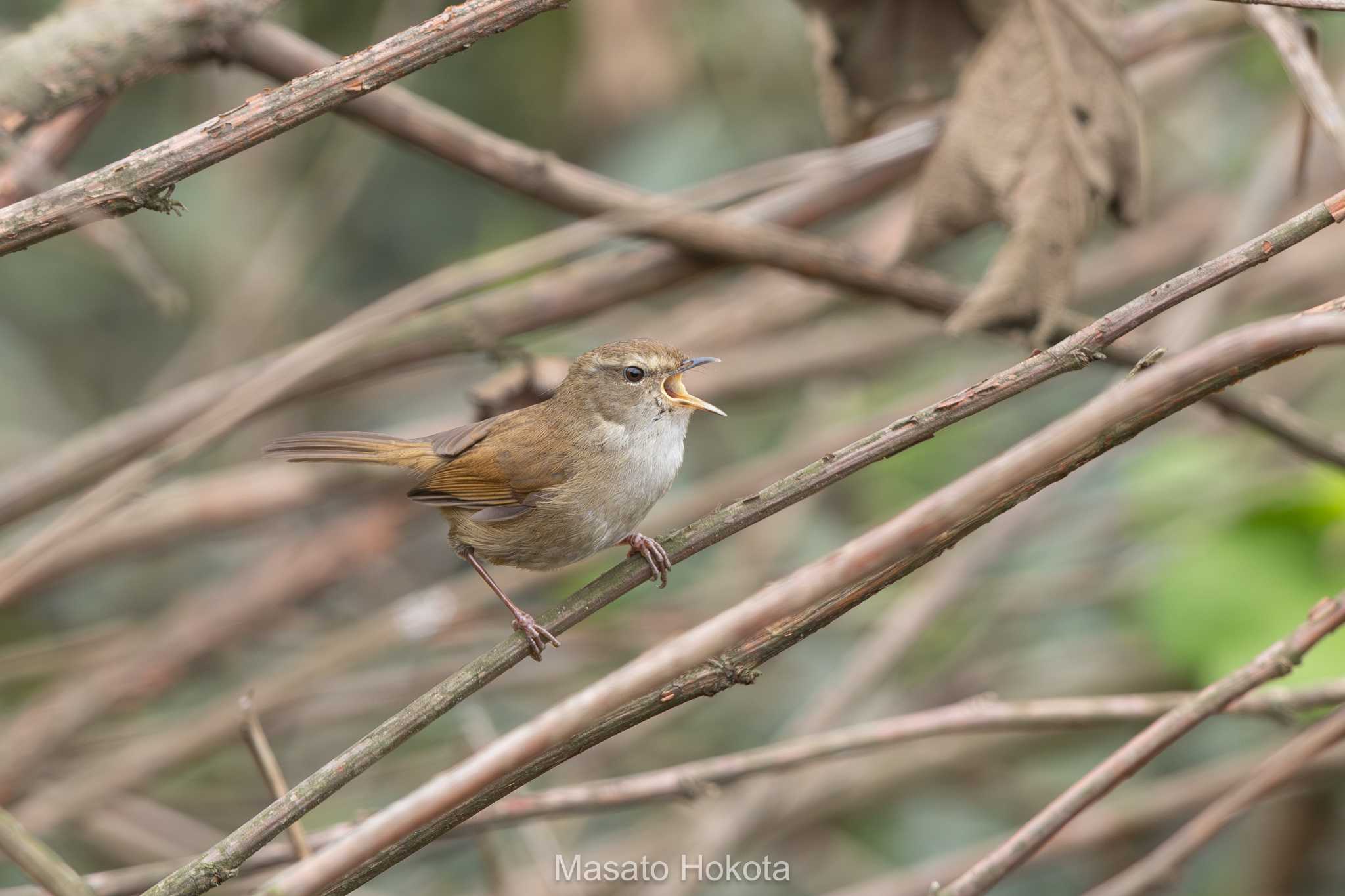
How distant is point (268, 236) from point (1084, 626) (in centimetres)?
424

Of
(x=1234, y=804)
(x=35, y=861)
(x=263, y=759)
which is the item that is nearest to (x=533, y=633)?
(x=263, y=759)

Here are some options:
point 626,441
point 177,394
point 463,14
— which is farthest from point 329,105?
point 177,394

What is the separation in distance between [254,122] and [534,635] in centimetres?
105

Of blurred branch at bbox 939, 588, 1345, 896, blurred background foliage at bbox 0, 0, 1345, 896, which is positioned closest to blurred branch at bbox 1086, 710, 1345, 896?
blurred branch at bbox 939, 588, 1345, 896

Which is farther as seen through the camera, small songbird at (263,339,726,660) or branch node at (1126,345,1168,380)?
small songbird at (263,339,726,660)

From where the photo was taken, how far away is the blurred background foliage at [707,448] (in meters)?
4.50

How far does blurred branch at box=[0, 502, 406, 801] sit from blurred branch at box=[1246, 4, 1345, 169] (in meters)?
3.38

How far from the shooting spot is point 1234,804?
260 centimetres

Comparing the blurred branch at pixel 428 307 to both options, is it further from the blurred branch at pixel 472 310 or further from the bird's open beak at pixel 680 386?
the bird's open beak at pixel 680 386

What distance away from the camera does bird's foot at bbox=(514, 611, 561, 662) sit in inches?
87.9

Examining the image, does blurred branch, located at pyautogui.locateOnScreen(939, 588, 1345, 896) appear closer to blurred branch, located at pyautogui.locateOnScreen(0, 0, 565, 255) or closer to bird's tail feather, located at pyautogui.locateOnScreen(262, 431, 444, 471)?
blurred branch, located at pyautogui.locateOnScreen(0, 0, 565, 255)

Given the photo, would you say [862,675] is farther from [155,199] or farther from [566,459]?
[155,199]

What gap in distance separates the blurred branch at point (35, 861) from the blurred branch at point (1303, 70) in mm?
2654

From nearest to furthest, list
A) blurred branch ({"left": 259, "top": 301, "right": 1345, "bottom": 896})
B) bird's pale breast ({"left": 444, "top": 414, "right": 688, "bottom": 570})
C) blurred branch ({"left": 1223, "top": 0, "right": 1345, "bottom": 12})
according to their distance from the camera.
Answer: blurred branch ({"left": 259, "top": 301, "right": 1345, "bottom": 896}) < blurred branch ({"left": 1223, "top": 0, "right": 1345, "bottom": 12}) < bird's pale breast ({"left": 444, "top": 414, "right": 688, "bottom": 570})
